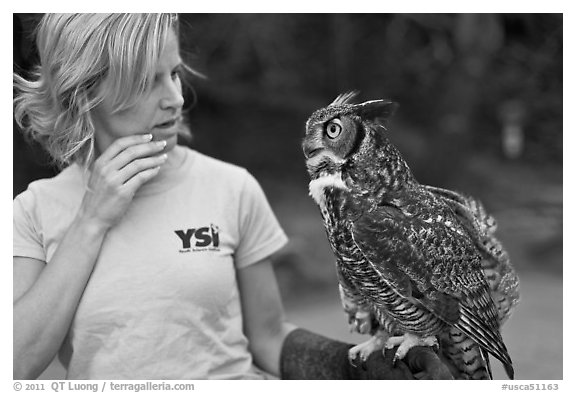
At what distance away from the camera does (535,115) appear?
162 inches

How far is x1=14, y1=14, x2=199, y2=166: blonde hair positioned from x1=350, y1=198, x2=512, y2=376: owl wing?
19.3 inches

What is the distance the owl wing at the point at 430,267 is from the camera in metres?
0.98

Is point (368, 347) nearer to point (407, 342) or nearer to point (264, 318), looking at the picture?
point (407, 342)

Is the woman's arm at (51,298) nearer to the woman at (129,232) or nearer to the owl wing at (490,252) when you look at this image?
the woman at (129,232)

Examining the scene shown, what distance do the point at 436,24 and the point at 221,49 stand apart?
1563mm

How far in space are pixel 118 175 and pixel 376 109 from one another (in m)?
0.50

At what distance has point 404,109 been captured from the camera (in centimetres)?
438

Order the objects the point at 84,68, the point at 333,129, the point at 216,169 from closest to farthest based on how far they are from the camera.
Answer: the point at 333,129 → the point at 84,68 → the point at 216,169

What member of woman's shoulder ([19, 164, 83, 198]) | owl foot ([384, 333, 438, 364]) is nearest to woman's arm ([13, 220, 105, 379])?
woman's shoulder ([19, 164, 83, 198])

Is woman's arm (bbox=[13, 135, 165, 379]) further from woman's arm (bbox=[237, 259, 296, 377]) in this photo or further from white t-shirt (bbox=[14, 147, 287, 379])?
woman's arm (bbox=[237, 259, 296, 377])

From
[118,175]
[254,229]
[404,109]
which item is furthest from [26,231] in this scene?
[404,109]

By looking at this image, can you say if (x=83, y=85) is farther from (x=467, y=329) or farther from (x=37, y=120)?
(x=467, y=329)
